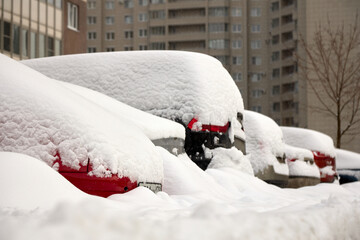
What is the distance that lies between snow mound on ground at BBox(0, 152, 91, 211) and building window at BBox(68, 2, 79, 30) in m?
36.1

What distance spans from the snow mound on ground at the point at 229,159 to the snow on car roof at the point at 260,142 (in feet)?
5.43

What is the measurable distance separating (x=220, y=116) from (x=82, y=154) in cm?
386

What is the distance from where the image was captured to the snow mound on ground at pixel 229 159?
7.85 m

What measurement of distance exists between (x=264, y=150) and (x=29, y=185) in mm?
7400

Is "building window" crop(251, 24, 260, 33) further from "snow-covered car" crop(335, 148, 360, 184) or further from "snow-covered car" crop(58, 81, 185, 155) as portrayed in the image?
"snow-covered car" crop(58, 81, 185, 155)

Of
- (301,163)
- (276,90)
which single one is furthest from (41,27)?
(276,90)

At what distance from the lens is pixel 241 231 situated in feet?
8.16

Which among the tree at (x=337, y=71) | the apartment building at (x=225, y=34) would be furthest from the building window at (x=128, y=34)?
the tree at (x=337, y=71)

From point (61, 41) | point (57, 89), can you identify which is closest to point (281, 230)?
point (57, 89)

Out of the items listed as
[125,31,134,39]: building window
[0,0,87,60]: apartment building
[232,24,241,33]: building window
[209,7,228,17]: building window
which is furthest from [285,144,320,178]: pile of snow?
[125,31,134,39]: building window

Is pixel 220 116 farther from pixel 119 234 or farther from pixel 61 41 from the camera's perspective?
pixel 61 41

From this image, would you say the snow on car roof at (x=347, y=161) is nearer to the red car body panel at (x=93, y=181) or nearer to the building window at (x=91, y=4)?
the red car body panel at (x=93, y=181)

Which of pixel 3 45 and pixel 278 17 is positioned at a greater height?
pixel 278 17

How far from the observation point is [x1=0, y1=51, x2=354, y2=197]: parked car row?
4.07 metres
